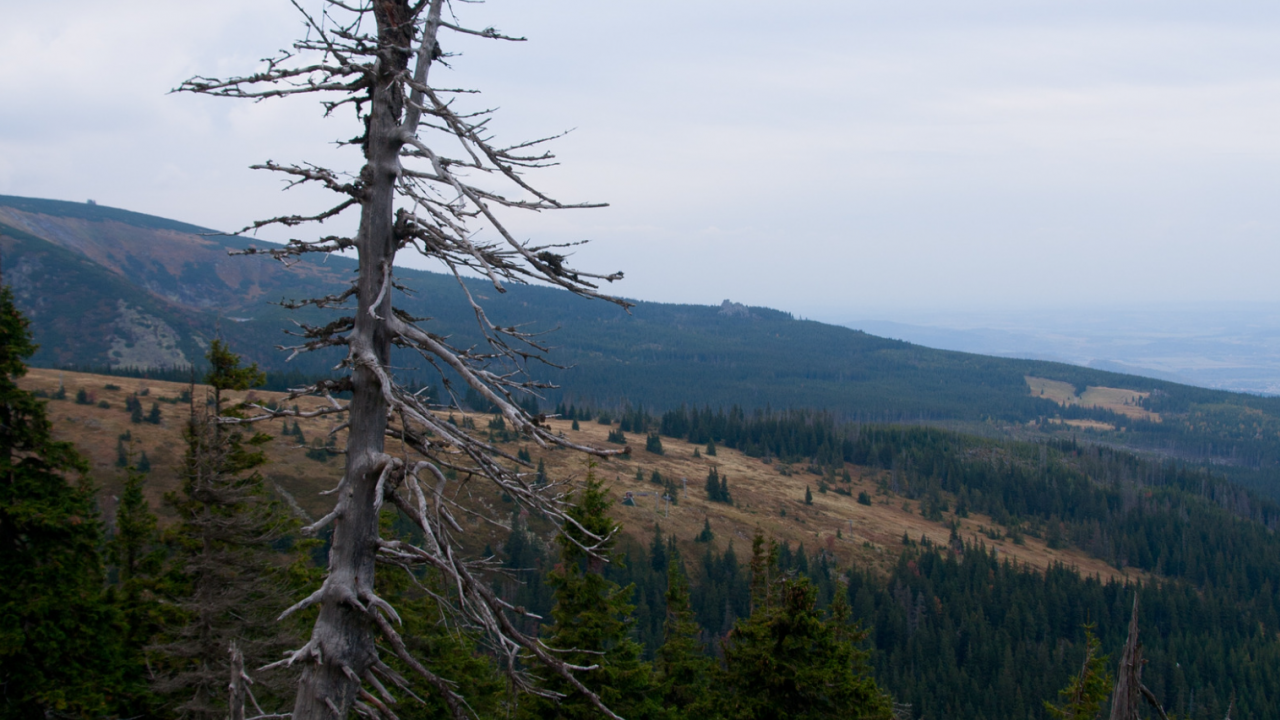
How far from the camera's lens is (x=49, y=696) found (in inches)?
580

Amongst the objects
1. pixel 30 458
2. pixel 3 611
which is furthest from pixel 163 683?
pixel 30 458

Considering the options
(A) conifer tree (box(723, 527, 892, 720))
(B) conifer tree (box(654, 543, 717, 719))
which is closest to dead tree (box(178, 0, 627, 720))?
(A) conifer tree (box(723, 527, 892, 720))

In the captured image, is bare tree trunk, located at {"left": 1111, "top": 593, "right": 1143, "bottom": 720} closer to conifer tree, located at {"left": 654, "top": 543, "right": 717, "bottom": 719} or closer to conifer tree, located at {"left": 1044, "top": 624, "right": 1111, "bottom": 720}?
conifer tree, located at {"left": 1044, "top": 624, "right": 1111, "bottom": 720}

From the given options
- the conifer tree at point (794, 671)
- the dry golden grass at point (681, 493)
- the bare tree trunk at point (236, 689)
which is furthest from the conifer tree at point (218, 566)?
the dry golden grass at point (681, 493)

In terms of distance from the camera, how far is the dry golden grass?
95000 mm

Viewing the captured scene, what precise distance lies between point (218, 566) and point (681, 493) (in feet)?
356

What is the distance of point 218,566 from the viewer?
60.1 feet

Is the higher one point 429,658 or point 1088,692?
point 1088,692

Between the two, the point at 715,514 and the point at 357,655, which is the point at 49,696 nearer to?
the point at 357,655

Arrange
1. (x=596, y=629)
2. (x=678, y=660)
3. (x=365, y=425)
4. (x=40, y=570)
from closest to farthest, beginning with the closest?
(x=365, y=425), (x=40, y=570), (x=596, y=629), (x=678, y=660)

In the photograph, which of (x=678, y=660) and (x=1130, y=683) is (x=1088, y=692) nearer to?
(x=678, y=660)

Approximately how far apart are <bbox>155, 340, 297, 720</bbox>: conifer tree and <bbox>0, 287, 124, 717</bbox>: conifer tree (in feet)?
6.25

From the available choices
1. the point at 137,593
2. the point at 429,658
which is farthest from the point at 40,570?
the point at 429,658

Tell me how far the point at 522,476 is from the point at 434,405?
55.6 inches
